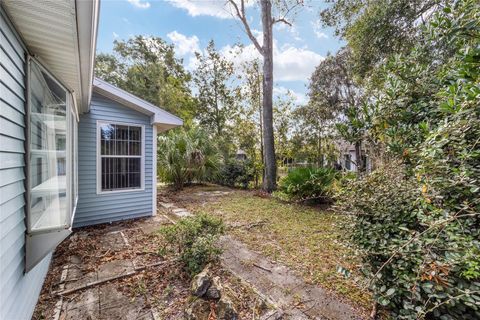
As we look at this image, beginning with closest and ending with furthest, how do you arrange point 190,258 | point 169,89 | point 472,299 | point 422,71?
point 472,299
point 422,71
point 190,258
point 169,89

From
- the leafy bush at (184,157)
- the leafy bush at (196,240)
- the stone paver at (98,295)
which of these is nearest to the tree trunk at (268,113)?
the leafy bush at (184,157)

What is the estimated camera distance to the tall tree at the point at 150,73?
52.2 feet

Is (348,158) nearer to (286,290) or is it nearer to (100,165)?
(286,290)

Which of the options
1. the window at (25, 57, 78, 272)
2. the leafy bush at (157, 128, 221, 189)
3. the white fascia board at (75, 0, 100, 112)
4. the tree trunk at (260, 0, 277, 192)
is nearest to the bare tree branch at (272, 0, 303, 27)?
→ the tree trunk at (260, 0, 277, 192)

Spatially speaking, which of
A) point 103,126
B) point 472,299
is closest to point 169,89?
point 103,126

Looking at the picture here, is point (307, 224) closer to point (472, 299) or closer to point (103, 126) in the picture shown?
point (472, 299)

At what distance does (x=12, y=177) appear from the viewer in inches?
59.0

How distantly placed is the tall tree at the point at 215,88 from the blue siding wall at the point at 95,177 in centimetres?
1093

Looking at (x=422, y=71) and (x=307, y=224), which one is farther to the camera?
(x=307, y=224)

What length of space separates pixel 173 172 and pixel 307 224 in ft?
19.9

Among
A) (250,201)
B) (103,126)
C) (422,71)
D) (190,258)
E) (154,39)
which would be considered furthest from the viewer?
(154,39)

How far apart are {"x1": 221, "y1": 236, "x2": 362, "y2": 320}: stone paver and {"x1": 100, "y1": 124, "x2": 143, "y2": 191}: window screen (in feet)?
10.4

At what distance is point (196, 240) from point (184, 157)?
255 inches

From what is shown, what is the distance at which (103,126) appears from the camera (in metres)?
4.70
